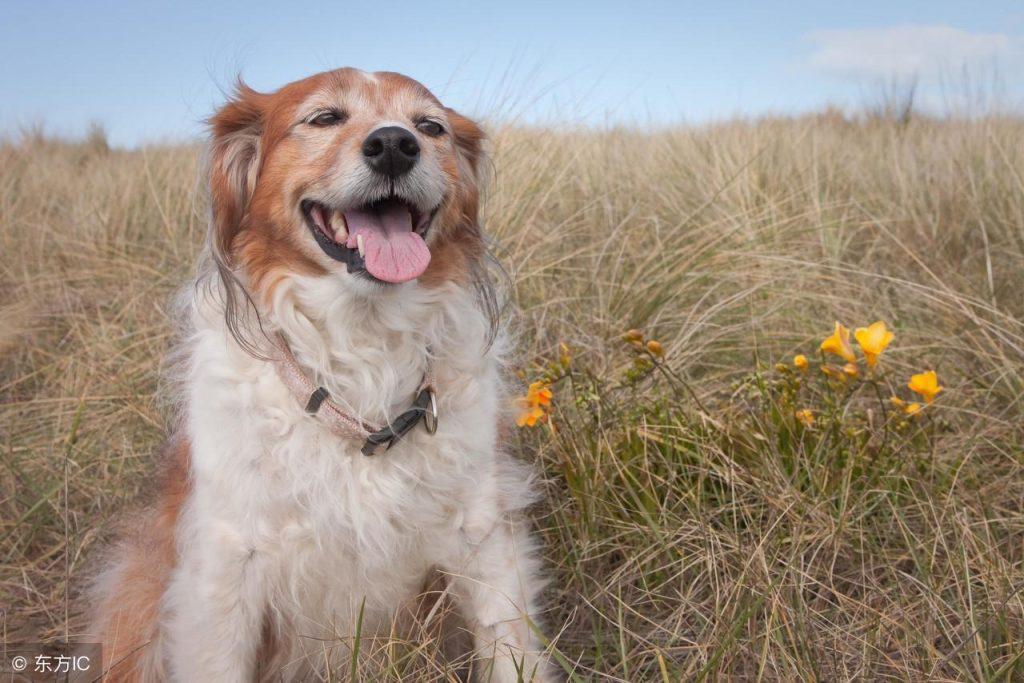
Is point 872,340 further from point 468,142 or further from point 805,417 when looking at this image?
point 468,142

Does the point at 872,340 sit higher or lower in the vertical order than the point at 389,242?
lower

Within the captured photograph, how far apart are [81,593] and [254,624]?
1126mm

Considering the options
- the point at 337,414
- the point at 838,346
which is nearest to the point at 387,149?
the point at 337,414

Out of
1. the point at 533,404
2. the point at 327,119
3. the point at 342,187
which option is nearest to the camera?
the point at 342,187

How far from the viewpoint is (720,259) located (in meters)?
4.51

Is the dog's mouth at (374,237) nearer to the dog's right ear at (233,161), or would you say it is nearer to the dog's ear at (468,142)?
the dog's right ear at (233,161)

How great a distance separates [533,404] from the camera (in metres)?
2.95

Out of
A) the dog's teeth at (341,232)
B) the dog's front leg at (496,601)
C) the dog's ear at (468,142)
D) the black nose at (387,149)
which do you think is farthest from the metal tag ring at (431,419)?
the dog's ear at (468,142)

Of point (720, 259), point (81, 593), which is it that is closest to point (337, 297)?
point (81, 593)

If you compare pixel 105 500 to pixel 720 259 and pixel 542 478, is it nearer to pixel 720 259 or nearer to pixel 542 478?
pixel 542 478

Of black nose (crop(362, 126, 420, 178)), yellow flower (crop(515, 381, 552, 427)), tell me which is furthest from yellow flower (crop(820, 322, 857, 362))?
black nose (crop(362, 126, 420, 178))

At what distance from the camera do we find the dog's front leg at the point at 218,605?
2152 millimetres

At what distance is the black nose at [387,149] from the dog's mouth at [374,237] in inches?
4.3

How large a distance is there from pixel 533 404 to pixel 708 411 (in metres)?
0.73
